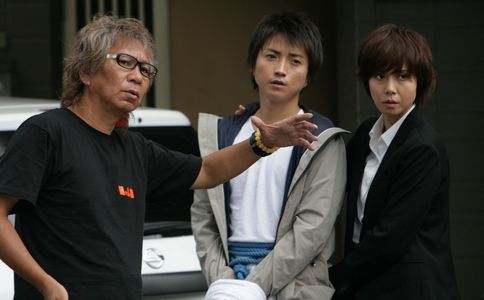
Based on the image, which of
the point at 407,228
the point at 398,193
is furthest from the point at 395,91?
the point at 407,228

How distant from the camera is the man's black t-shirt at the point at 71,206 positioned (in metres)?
3.60

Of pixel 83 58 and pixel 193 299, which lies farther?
pixel 193 299

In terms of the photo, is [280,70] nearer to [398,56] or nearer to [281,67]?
[281,67]

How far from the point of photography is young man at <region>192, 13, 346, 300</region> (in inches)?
175

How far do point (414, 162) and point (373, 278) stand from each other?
19.0 inches

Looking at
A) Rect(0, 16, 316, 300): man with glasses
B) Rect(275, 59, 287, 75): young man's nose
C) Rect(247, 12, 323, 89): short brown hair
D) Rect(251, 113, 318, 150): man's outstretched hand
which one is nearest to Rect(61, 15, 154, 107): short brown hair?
Rect(0, 16, 316, 300): man with glasses

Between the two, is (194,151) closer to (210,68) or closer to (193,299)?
(193,299)

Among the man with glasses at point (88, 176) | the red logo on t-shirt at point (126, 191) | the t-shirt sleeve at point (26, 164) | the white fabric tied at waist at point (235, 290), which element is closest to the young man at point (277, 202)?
the white fabric tied at waist at point (235, 290)

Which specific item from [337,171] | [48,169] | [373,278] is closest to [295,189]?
[337,171]

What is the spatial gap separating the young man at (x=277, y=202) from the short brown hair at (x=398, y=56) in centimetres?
31

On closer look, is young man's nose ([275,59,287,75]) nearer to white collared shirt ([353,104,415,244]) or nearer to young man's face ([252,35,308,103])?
young man's face ([252,35,308,103])

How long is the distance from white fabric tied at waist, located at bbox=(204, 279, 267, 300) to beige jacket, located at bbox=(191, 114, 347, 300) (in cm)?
6

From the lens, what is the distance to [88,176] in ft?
12.1

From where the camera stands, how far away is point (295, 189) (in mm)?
4512
